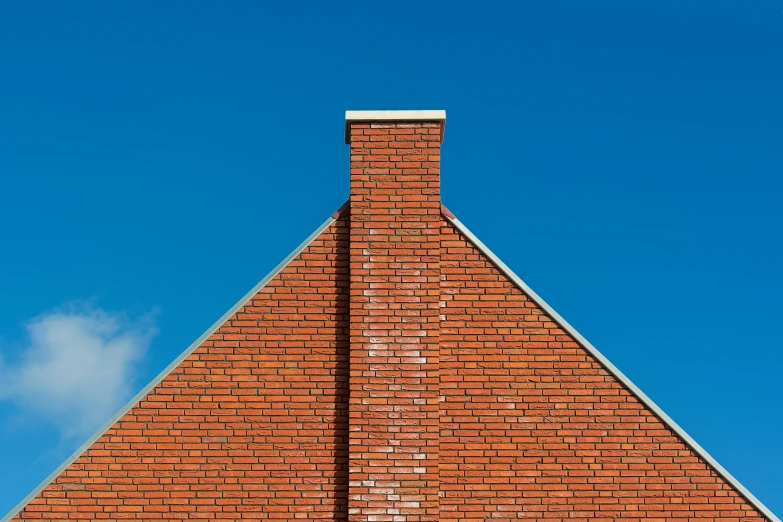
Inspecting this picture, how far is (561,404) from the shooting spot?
10000mm

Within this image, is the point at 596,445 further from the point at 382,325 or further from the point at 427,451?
the point at 382,325

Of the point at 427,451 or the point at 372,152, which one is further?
the point at 372,152

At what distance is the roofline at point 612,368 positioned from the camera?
9828mm

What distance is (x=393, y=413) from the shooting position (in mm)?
9781

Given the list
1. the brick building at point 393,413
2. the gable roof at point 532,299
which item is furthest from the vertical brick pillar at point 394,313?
the gable roof at point 532,299

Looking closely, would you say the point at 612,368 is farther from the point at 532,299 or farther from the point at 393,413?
the point at 393,413

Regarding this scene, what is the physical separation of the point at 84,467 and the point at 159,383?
3.53 ft

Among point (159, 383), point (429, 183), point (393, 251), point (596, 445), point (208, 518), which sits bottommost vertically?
point (208, 518)

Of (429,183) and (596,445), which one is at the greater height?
(429,183)

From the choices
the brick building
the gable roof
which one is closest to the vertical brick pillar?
the brick building

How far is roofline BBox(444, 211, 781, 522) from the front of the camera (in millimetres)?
9828

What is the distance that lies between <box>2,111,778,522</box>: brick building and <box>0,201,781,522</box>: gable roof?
19 millimetres

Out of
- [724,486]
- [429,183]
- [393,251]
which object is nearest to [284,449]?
[393,251]

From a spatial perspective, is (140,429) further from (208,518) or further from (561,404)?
(561,404)
